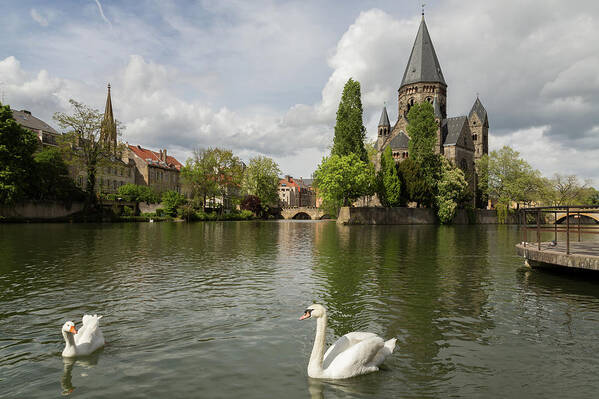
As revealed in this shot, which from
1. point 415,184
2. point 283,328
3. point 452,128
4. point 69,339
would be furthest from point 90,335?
point 452,128

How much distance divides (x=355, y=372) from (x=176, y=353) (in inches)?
125

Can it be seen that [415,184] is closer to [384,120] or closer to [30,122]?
[384,120]

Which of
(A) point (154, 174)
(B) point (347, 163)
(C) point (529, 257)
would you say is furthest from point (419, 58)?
(C) point (529, 257)

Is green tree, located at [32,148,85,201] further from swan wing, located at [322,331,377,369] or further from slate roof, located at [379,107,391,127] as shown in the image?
slate roof, located at [379,107,391,127]

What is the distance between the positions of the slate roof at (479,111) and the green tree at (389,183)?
5218cm

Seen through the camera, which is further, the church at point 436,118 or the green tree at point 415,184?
the church at point 436,118

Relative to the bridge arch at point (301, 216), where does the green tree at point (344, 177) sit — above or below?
above

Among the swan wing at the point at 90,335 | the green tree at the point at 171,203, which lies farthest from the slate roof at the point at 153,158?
the swan wing at the point at 90,335

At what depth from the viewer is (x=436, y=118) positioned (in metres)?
84.9

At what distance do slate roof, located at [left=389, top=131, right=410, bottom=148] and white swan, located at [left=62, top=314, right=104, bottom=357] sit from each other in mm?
84824

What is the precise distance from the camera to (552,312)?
32.1 ft

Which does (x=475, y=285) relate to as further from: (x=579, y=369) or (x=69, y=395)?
(x=69, y=395)

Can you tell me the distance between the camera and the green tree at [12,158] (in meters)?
49.5

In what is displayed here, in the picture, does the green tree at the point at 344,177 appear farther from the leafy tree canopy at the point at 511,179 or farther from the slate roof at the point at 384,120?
the slate roof at the point at 384,120
